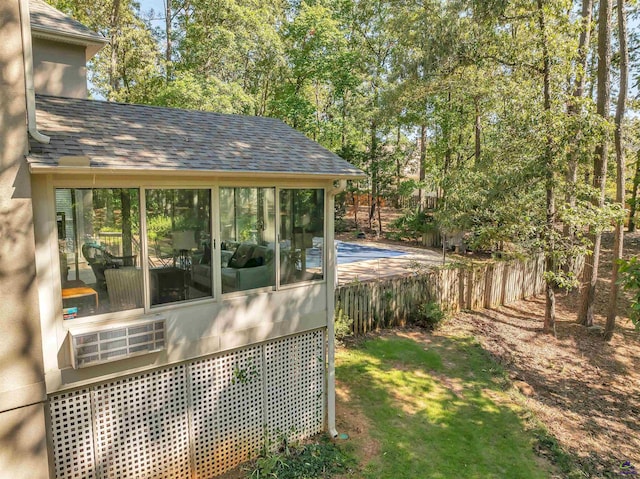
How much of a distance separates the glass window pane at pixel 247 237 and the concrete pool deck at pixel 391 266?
21.3 ft

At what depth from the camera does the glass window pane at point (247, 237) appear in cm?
548

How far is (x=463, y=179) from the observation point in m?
14.7

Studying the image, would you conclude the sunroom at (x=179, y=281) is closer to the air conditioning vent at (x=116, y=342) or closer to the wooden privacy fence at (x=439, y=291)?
Result: the air conditioning vent at (x=116, y=342)

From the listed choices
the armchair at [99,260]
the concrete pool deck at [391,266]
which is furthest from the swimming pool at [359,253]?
the armchair at [99,260]

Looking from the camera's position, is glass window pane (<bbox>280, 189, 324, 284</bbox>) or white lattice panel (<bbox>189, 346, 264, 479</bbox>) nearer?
white lattice panel (<bbox>189, 346, 264, 479</bbox>)

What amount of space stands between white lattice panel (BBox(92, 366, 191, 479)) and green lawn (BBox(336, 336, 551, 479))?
2.62 meters

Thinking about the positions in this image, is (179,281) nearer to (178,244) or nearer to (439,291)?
(178,244)

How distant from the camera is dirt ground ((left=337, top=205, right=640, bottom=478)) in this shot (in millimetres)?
7172

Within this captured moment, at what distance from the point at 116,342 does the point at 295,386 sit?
9.21 feet

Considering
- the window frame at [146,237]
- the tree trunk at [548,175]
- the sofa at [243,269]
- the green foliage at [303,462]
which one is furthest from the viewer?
the tree trunk at [548,175]

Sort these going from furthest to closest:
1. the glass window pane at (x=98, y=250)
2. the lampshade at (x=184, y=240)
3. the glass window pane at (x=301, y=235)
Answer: the glass window pane at (x=301, y=235) < the lampshade at (x=184, y=240) < the glass window pane at (x=98, y=250)

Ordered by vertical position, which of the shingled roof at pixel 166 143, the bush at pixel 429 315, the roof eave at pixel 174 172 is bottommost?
the bush at pixel 429 315

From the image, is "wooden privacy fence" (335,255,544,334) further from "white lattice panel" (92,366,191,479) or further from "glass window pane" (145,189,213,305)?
"white lattice panel" (92,366,191,479)

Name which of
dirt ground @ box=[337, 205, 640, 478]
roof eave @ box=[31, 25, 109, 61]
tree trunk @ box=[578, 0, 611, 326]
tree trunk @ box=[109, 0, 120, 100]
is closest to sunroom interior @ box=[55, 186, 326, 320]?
dirt ground @ box=[337, 205, 640, 478]
